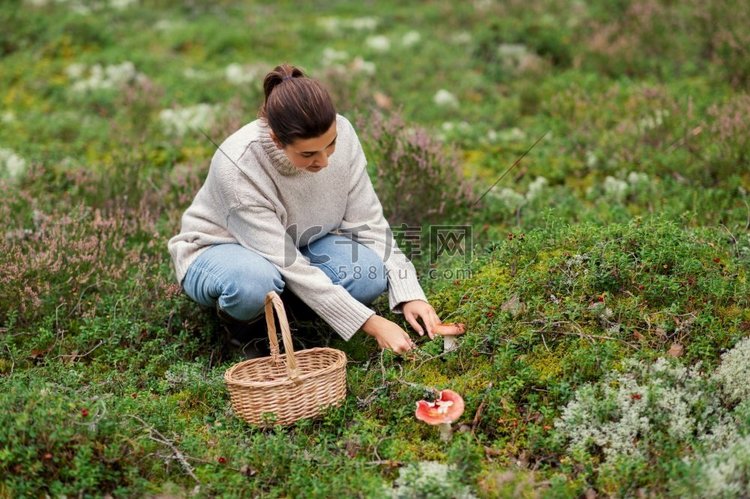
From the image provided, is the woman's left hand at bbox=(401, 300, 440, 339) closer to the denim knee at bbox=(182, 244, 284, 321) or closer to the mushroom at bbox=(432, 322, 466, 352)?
the mushroom at bbox=(432, 322, 466, 352)

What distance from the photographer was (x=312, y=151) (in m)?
3.18

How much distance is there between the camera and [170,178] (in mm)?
5227

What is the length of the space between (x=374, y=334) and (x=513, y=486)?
0.96 m

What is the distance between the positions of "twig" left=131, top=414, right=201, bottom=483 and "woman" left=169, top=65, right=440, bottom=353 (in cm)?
66

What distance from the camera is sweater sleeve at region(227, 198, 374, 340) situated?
334 centimetres

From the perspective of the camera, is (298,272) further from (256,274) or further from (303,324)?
(303,324)

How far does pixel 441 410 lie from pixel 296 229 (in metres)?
1.21

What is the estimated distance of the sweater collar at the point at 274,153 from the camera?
3.34 m

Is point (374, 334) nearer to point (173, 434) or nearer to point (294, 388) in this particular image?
point (294, 388)

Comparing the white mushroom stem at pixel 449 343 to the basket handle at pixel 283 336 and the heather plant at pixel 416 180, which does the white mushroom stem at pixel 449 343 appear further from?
the heather plant at pixel 416 180

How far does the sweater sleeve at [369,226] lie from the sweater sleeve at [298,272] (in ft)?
1.04

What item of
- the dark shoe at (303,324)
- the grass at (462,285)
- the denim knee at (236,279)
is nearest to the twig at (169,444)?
the grass at (462,285)

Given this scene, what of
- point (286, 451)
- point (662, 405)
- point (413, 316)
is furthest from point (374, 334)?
point (662, 405)

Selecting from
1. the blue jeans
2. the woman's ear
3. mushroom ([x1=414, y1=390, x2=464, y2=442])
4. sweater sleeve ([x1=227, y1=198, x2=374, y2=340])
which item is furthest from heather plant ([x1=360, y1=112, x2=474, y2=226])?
mushroom ([x1=414, y1=390, x2=464, y2=442])
